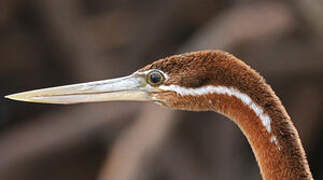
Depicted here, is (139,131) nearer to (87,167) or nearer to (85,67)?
A: (85,67)

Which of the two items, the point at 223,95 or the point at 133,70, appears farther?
the point at 133,70

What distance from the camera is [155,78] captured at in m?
1.49

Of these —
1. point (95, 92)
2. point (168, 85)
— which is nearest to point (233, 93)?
point (168, 85)

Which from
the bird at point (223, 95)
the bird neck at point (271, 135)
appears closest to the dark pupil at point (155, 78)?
the bird at point (223, 95)

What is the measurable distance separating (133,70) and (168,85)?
2.60 metres

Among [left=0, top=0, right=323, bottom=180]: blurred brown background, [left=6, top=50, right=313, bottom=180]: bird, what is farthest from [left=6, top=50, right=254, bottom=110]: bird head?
[left=0, top=0, right=323, bottom=180]: blurred brown background

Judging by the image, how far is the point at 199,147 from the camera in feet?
13.3

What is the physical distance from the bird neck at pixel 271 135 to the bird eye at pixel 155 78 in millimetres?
139

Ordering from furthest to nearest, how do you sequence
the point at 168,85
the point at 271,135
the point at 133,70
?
the point at 133,70 → the point at 168,85 → the point at 271,135

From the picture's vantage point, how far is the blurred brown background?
3.45 m

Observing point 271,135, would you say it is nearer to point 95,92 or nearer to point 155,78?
point 155,78

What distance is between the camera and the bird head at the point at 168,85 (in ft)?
4.61

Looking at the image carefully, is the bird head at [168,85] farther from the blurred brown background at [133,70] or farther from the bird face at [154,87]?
the blurred brown background at [133,70]

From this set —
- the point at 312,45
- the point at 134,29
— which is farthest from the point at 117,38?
the point at 312,45
